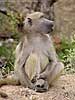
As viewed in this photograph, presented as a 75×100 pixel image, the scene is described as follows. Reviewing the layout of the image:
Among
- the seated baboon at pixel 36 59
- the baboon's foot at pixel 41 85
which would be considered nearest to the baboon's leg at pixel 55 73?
the seated baboon at pixel 36 59

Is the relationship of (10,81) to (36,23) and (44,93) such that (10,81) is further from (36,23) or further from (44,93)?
(36,23)

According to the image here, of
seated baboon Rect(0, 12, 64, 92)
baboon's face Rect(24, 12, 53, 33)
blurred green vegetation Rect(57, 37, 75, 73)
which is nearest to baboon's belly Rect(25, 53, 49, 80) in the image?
seated baboon Rect(0, 12, 64, 92)

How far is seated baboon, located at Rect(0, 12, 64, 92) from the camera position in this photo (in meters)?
6.64

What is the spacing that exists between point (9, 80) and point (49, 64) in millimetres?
707

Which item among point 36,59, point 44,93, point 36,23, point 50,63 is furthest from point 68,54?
point 44,93

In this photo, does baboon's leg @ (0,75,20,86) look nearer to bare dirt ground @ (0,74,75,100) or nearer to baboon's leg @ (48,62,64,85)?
bare dirt ground @ (0,74,75,100)

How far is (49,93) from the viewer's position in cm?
652

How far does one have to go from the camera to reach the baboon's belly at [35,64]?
21.8 ft

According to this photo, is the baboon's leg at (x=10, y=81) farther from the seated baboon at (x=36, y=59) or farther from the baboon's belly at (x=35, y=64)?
the baboon's belly at (x=35, y=64)

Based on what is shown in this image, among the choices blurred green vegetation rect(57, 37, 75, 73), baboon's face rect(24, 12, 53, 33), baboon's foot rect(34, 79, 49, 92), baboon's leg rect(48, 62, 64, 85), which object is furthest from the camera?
blurred green vegetation rect(57, 37, 75, 73)

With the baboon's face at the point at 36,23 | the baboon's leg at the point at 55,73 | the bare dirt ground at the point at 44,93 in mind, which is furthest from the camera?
the baboon's face at the point at 36,23

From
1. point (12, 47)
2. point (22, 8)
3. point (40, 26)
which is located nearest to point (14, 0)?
point (22, 8)

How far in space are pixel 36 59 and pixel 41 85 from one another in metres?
0.39

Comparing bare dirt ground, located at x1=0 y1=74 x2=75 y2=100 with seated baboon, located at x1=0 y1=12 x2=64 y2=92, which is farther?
seated baboon, located at x1=0 y1=12 x2=64 y2=92
